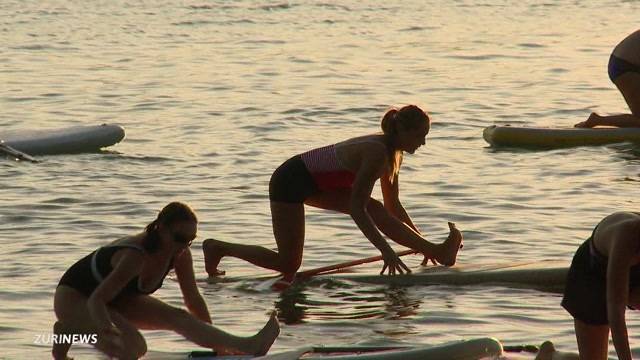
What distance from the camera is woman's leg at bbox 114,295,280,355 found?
7426 mm

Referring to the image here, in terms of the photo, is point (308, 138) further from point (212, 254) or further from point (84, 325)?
point (84, 325)

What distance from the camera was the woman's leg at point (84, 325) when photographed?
741 cm

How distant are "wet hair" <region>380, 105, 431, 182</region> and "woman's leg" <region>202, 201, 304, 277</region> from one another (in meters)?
0.70

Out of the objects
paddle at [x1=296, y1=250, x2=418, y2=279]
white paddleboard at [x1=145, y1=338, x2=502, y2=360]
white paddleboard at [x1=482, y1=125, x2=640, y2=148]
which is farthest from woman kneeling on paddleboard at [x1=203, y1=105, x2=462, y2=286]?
white paddleboard at [x1=482, y1=125, x2=640, y2=148]

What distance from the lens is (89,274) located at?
754cm

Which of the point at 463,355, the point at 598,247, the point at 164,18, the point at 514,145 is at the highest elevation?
the point at 598,247

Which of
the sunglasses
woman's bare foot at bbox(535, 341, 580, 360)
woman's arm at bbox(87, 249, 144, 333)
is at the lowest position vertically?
woman's bare foot at bbox(535, 341, 580, 360)

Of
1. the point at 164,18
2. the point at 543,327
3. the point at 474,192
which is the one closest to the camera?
the point at 543,327

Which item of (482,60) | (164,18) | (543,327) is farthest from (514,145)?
(164,18)

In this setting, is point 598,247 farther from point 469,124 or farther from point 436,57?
point 436,57

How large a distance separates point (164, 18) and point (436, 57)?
323 inches

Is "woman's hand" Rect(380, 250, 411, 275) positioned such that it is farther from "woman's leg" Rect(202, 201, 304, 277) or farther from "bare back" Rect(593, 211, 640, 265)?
"bare back" Rect(593, 211, 640, 265)

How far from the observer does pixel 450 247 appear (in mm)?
9664

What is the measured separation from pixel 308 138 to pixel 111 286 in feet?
31.4
